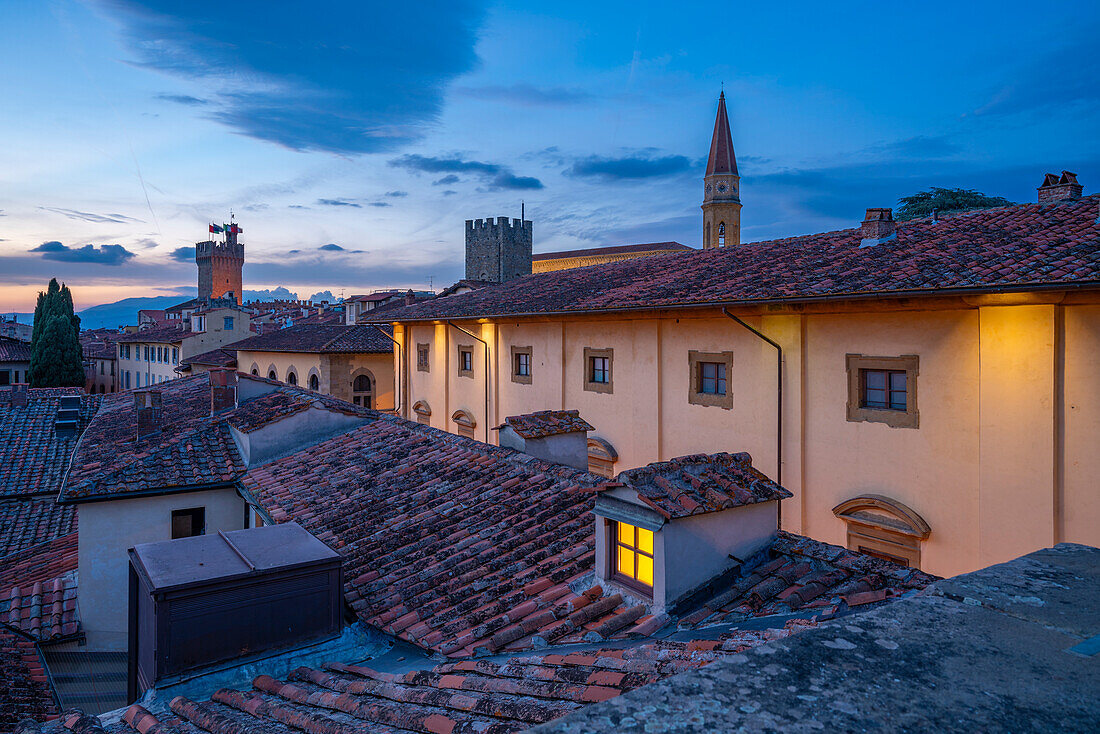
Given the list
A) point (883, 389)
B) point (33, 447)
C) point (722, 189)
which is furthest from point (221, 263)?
point (883, 389)

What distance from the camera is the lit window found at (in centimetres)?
525

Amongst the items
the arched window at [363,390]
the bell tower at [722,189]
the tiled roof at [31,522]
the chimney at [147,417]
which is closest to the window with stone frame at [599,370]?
the chimney at [147,417]

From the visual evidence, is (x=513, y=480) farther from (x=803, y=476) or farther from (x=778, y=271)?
(x=778, y=271)

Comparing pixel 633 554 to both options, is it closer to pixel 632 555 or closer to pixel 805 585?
pixel 632 555

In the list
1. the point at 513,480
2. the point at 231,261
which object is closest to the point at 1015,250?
the point at 513,480

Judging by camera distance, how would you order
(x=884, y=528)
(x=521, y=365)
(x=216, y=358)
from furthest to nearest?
(x=216, y=358) → (x=521, y=365) → (x=884, y=528)

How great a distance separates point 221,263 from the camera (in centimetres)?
9438

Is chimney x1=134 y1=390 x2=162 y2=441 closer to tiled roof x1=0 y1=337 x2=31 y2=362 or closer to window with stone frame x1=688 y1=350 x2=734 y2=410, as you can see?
window with stone frame x1=688 y1=350 x2=734 y2=410

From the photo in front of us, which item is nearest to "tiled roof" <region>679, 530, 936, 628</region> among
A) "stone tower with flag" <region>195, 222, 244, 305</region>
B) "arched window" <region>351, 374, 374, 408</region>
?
"arched window" <region>351, 374, 374, 408</region>

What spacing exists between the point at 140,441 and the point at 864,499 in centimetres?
1339

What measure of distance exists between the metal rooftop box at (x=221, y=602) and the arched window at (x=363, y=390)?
85.5 feet

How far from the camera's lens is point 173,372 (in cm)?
4491

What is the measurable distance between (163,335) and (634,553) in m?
51.5

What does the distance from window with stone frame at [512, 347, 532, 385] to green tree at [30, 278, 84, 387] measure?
39.3 metres
